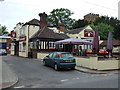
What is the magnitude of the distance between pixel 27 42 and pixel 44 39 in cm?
458

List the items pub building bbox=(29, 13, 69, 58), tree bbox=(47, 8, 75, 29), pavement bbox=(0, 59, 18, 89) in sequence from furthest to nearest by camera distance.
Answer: tree bbox=(47, 8, 75, 29) → pub building bbox=(29, 13, 69, 58) → pavement bbox=(0, 59, 18, 89)

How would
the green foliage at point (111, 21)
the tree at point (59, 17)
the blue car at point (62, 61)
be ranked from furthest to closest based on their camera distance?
the tree at point (59, 17) → the green foliage at point (111, 21) → the blue car at point (62, 61)

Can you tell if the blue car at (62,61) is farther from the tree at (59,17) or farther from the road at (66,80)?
the tree at (59,17)

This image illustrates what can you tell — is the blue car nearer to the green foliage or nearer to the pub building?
the pub building

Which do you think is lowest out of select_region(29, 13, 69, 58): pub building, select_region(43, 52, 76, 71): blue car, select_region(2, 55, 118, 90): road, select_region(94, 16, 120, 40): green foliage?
select_region(2, 55, 118, 90): road

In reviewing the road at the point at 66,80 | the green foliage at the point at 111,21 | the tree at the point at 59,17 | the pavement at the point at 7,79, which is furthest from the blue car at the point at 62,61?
the tree at the point at 59,17

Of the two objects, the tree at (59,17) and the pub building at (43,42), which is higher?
the tree at (59,17)

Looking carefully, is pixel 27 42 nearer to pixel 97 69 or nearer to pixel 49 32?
pixel 49 32

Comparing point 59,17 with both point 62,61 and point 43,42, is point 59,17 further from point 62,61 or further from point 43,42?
point 62,61

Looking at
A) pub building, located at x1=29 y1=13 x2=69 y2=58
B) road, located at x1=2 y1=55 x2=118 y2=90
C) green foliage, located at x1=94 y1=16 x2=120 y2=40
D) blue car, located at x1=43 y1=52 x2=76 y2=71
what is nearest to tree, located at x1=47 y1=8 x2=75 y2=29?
green foliage, located at x1=94 y1=16 x2=120 y2=40

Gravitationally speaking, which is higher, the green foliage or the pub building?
the green foliage

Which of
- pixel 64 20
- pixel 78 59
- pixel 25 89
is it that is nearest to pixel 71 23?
pixel 64 20

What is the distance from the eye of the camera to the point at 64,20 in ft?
199

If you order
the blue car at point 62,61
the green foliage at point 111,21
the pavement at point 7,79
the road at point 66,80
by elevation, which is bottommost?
the road at point 66,80
